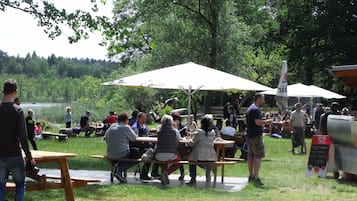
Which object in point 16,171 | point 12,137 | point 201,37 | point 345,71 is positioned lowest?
point 16,171

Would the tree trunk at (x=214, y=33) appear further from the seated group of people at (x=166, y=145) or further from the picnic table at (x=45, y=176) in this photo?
the picnic table at (x=45, y=176)

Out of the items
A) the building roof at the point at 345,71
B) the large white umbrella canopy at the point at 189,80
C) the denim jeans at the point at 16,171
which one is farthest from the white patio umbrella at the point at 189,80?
the denim jeans at the point at 16,171

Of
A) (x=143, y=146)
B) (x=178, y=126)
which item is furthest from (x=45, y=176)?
(x=178, y=126)

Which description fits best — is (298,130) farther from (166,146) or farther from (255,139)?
(166,146)

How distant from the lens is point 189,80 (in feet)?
45.5

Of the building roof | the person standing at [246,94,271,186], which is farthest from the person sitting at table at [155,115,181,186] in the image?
the building roof

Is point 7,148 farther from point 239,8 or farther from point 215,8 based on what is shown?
point 239,8

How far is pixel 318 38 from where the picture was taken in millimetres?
48125

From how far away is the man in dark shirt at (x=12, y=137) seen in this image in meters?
6.51

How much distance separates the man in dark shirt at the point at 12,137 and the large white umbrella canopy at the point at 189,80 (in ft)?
24.1

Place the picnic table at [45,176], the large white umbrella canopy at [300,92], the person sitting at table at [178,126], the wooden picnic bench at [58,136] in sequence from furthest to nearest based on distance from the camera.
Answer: the large white umbrella canopy at [300,92] → the wooden picnic bench at [58,136] → the person sitting at table at [178,126] → the picnic table at [45,176]

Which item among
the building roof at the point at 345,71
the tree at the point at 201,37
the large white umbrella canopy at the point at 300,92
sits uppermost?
the tree at the point at 201,37

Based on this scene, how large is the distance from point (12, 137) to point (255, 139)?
588 cm

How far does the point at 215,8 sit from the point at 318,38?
19316 millimetres
